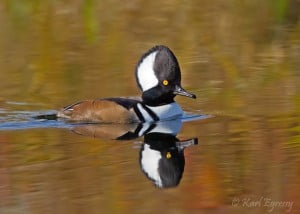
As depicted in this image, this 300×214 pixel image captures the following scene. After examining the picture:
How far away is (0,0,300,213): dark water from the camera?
9055mm

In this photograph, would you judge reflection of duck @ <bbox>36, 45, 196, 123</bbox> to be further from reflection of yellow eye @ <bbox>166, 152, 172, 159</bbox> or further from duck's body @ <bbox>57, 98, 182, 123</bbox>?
reflection of yellow eye @ <bbox>166, 152, 172, 159</bbox>

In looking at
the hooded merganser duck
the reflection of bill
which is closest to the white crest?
the hooded merganser duck

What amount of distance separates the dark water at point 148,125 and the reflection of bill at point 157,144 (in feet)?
0.06

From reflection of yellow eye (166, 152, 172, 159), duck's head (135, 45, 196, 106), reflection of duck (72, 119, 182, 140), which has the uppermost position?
duck's head (135, 45, 196, 106)

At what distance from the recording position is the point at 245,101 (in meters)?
12.6

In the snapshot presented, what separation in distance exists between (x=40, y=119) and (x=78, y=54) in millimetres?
3482

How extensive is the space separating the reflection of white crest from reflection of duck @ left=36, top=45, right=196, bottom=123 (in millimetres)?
1346

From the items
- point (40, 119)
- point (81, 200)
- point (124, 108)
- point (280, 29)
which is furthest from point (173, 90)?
point (280, 29)

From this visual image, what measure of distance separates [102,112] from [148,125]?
1.62 ft

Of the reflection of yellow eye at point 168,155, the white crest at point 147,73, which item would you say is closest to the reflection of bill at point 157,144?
the reflection of yellow eye at point 168,155

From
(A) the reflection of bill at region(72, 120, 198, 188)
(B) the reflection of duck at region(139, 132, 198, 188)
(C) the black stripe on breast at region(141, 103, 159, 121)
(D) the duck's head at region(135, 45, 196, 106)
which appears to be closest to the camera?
(B) the reflection of duck at region(139, 132, 198, 188)

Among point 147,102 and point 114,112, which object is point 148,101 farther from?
point 114,112

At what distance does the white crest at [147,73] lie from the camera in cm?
1221

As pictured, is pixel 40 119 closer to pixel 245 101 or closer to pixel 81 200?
pixel 245 101
